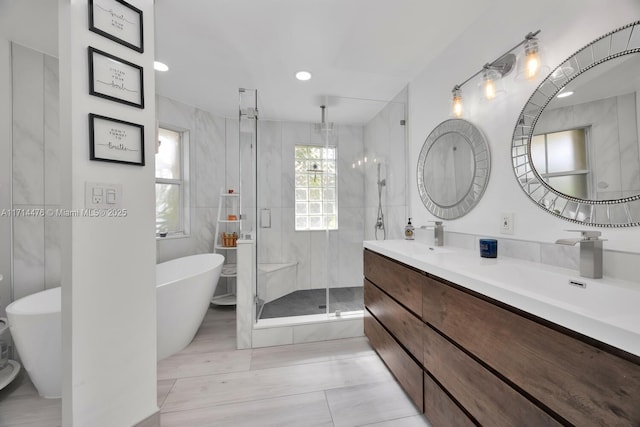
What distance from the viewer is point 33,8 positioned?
4.95ft

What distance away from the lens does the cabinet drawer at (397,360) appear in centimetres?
134

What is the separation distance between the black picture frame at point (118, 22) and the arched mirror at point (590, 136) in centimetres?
207

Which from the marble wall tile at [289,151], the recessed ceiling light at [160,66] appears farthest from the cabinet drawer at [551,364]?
the recessed ceiling light at [160,66]

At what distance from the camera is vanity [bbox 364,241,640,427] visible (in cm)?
58

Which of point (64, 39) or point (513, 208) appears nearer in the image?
point (64, 39)

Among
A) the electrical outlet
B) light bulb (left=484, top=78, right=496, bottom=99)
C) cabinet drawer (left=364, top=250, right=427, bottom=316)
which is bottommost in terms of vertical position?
cabinet drawer (left=364, top=250, right=427, bottom=316)

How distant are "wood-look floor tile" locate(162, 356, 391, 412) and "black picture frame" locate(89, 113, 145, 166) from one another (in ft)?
4.77

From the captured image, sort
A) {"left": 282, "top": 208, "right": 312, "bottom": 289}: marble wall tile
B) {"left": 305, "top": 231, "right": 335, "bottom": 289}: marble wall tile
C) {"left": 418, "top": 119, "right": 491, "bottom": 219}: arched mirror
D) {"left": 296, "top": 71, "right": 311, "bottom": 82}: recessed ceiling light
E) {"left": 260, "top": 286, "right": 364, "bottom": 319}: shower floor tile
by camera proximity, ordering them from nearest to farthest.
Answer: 1. {"left": 418, "top": 119, "right": 491, "bottom": 219}: arched mirror
2. {"left": 296, "top": 71, "right": 311, "bottom": 82}: recessed ceiling light
3. {"left": 260, "top": 286, "right": 364, "bottom": 319}: shower floor tile
4. {"left": 305, "top": 231, "right": 335, "bottom": 289}: marble wall tile
5. {"left": 282, "top": 208, "right": 312, "bottom": 289}: marble wall tile

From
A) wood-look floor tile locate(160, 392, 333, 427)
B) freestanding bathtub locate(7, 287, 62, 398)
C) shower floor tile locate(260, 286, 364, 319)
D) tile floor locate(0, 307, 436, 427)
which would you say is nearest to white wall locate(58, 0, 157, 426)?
wood-look floor tile locate(160, 392, 333, 427)

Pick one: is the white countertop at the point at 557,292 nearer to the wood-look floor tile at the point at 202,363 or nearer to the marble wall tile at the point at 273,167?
the wood-look floor tile at the point at 202,363

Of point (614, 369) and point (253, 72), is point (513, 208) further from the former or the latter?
point (253, 72)

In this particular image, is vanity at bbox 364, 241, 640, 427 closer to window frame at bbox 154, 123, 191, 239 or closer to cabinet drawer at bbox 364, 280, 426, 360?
cabinet drawer at bbox 364, 280, 426, 360

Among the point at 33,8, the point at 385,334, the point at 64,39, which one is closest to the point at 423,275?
the point at 385,334

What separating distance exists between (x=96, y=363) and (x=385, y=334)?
1.62m
